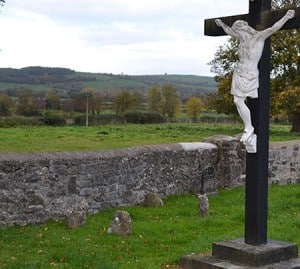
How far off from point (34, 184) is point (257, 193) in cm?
417

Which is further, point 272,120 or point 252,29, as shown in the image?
point 272,120

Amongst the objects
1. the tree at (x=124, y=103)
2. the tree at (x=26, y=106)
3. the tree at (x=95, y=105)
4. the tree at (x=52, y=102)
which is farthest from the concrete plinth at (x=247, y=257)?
the tree at (x=52, y=102)

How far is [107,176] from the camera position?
9797mm

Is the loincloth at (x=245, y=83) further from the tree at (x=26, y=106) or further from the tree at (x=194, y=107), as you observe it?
the tree at (x=194, y=107)

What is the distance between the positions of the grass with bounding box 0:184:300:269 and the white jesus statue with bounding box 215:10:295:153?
190cm

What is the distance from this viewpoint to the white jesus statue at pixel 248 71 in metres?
5.60

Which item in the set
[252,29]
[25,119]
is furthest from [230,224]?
[25,119]

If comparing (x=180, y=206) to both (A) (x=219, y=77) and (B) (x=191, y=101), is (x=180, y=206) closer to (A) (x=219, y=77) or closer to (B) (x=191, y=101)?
(A) (x=219, y=77)

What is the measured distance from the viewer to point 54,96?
5319 cm

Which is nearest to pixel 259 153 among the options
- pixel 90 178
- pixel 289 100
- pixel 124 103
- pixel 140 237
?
pixel 140 237

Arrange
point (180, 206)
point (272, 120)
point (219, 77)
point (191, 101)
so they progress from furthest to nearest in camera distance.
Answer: point (191, 101) < point (272, 120) < point (219, 77) < point (180, 206)

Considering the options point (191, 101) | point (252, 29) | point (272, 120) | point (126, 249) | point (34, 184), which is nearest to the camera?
point (252, 29)

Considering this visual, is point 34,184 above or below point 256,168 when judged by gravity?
below

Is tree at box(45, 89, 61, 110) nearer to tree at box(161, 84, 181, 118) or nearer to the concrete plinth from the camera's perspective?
tree at box(161, 84, 181, 118)
